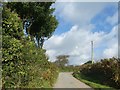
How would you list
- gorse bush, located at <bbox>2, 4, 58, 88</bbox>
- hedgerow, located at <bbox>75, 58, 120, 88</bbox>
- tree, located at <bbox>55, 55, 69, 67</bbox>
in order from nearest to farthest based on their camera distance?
gorse bush, located at <bbox>2, 4, 58, 88</bbox> < hedgerow, located at <bbox>75, 58, 120, 88</bbox> < tree, located at <bbox>55, 55, 69, 67</bbox>

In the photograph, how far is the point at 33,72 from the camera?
1759 cm

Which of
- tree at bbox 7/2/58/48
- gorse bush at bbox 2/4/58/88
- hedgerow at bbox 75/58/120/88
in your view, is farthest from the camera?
hedgerow at bbox 75/58/120/88

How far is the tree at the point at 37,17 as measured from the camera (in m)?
24.9

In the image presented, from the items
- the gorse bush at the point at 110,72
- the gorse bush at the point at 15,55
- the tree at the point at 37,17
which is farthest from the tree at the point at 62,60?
the gorse bush at the point at 15,55

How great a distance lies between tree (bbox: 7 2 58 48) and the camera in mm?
24886

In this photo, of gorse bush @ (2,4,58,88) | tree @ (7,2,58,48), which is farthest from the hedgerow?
gorse bush @ (2,4,58,88)

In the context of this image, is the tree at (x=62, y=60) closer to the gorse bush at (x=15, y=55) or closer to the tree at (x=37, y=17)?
the tree at (x=37, y=17)

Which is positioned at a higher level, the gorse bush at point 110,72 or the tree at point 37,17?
the tree at point 37,17

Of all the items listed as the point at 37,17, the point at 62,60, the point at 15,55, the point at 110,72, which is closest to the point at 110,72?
the point at 110,72

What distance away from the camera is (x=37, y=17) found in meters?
26.5

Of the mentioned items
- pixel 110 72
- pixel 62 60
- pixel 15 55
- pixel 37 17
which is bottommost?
pixel 110 72

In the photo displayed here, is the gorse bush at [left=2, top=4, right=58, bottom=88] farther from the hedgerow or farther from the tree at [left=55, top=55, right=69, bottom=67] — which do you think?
the tree at [left=55, top=55, right=69, bottom=67]

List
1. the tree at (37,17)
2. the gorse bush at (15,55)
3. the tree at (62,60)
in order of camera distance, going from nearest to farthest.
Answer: the gorse bush at (15,55), the tree at (37,17), the tree at (62,60)

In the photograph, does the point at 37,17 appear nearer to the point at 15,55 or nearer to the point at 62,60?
the point at 15,55
